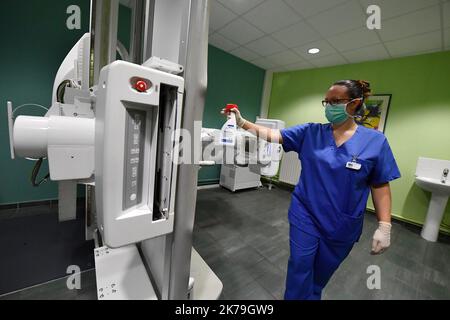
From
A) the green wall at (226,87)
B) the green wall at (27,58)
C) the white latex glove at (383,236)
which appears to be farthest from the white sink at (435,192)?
the green wall at (27,58)

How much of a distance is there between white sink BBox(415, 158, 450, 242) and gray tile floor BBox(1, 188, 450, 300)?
6.4 inches

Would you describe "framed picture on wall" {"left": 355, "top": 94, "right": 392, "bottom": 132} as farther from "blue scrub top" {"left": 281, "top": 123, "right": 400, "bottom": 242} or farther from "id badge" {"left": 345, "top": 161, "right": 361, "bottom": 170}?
"id badge" {"left": 345, "top": 161, "right": 361, "bottom": 170}

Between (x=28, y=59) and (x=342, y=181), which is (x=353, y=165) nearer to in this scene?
(x=342, y=181)

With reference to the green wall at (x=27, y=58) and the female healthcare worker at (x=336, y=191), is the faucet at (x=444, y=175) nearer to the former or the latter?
the female healthcare worker at (x=336, y=191)

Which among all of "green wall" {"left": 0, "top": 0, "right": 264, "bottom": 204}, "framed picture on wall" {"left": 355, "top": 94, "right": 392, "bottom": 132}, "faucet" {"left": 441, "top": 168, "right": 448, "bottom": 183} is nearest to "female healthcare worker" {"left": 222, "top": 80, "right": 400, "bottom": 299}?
"faucet" {"left": 441, "top": 168, "right": 448, "bottom": 183}

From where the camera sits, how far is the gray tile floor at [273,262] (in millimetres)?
1339

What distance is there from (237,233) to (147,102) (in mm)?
1910

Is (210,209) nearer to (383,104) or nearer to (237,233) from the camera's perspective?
(237,233)

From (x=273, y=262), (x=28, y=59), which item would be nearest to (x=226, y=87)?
(x=28, y=59)

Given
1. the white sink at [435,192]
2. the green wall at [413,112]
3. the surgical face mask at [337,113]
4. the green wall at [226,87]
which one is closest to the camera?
the surgical face mask at [337,113]

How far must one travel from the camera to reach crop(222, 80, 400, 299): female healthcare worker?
3.04 ft

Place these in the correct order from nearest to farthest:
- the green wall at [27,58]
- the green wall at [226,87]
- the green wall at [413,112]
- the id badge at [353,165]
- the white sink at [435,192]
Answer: the id badge at [353,165]
the green wall at [27,58]
the white sink at [435,192]
the green wall at [413,112]
the green wall at [226,87]

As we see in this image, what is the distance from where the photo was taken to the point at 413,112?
2688 mm
